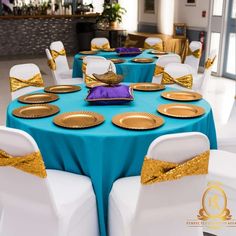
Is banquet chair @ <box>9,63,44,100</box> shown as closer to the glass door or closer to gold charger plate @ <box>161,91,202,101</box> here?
gold charger plate @ <box>161,91,202,101</box>

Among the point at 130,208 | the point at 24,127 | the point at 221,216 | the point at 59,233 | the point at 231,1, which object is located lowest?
the point at 221,216

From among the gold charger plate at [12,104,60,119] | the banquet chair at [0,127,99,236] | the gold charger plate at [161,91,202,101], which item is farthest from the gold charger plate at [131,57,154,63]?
the banquet chair at [0,127,99,236]

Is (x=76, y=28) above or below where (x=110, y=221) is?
above

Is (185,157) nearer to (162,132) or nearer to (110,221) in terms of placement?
(162,132)

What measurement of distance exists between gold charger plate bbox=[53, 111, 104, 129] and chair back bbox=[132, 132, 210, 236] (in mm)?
604

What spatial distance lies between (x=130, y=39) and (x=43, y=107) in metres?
6.74

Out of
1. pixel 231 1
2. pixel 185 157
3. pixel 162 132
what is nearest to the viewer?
pixel 185 157

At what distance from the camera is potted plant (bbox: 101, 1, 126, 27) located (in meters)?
9.62

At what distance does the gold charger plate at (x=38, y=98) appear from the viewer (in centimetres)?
269

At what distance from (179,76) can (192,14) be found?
14.3 ft

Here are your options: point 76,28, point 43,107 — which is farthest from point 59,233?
point 76,28

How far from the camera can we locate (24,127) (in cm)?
223

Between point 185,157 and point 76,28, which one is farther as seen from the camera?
point 76,28

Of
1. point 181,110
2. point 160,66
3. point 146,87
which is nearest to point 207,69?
point 160,66
